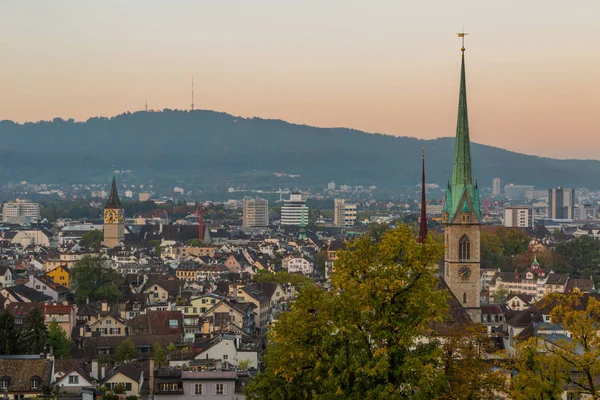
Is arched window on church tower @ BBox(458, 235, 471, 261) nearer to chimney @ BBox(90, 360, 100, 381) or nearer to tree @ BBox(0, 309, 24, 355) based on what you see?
chimney @ BBox(90, 360, 100, 381)

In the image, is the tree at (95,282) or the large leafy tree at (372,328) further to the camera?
the tree at (95,282)

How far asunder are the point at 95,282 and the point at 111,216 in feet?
253

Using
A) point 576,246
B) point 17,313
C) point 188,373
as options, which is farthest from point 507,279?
point 188,373

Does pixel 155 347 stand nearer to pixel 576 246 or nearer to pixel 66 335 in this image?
pixel 66 335

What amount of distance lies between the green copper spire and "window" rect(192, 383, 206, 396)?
20876 millimetres

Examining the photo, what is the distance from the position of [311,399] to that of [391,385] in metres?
4.15

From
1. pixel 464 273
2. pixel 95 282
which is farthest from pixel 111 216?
pixel 464 273

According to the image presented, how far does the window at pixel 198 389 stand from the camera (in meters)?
42.5

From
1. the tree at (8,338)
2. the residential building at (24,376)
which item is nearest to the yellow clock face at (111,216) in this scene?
the tree at (8,338)

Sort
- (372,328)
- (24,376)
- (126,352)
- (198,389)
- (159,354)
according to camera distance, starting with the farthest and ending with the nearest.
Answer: (126,352) → (159,354) → (24,376) → (198,389) → (372,328)

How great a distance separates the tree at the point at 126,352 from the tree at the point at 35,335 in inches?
146

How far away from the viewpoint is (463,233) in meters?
59.0

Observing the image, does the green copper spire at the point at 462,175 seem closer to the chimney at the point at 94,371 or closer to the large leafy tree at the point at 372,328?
the chimney at the point at 94,371

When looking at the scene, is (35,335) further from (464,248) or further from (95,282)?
(95,282)
